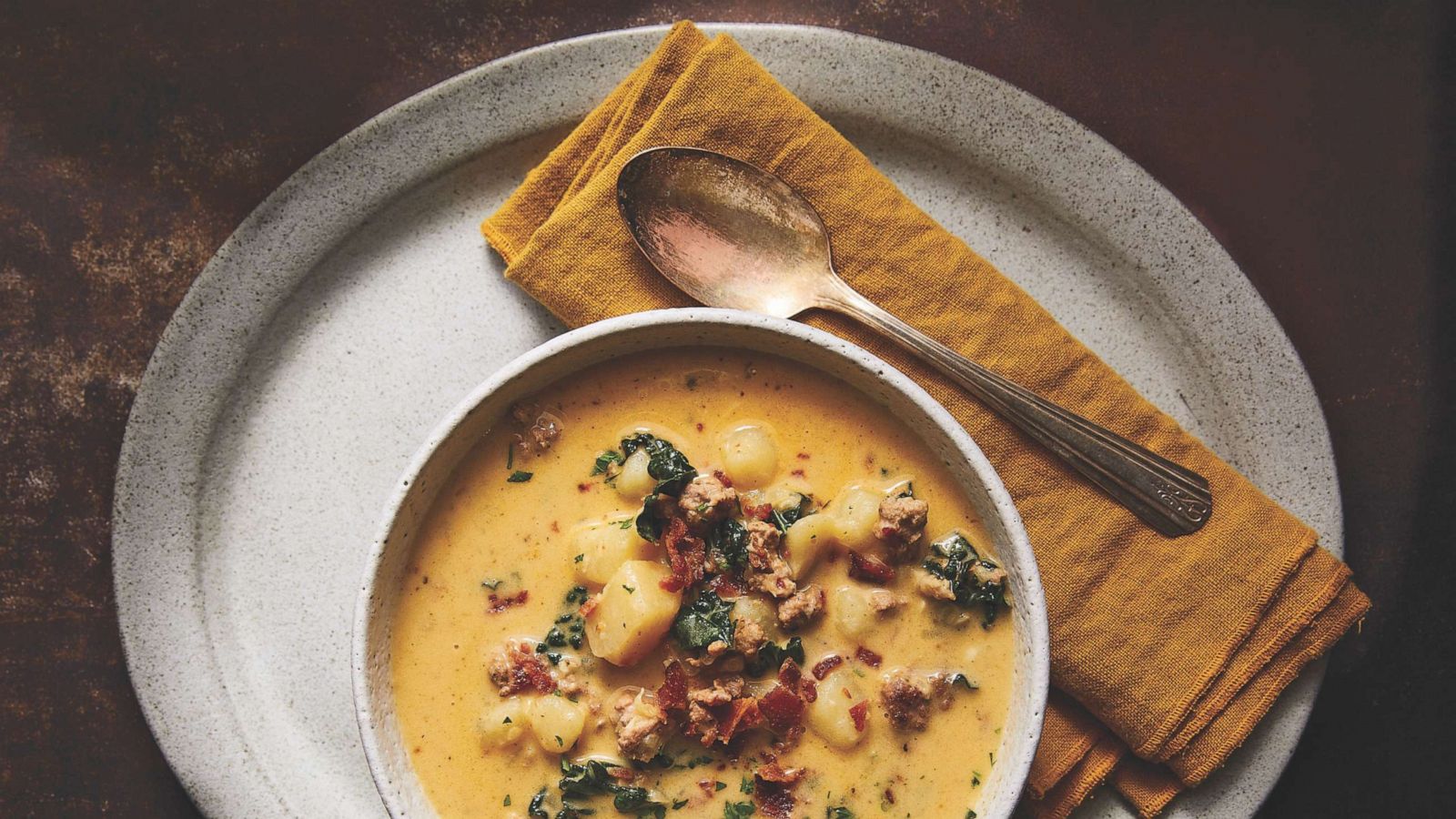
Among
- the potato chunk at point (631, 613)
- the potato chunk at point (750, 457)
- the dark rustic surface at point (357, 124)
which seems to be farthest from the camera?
the dark rustic surface at point (357, 124)

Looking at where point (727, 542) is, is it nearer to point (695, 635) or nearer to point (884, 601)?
point (695, 635)

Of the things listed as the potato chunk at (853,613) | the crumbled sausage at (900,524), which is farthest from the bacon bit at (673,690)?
the crumbled sausage at (900,524)

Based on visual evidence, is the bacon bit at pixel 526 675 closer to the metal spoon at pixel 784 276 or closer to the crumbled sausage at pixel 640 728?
the crumbled sausage at pixel 640 728

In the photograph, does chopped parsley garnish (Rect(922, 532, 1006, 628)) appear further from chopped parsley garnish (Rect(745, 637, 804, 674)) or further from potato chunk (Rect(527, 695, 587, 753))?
potato chunk (Rect(527, 695, 587, 753))

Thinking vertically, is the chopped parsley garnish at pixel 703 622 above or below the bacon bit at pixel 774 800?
above

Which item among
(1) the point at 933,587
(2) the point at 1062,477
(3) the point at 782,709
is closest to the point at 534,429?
(3) the point at 782,709

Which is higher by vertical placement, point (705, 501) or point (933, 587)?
point (705, 501)
